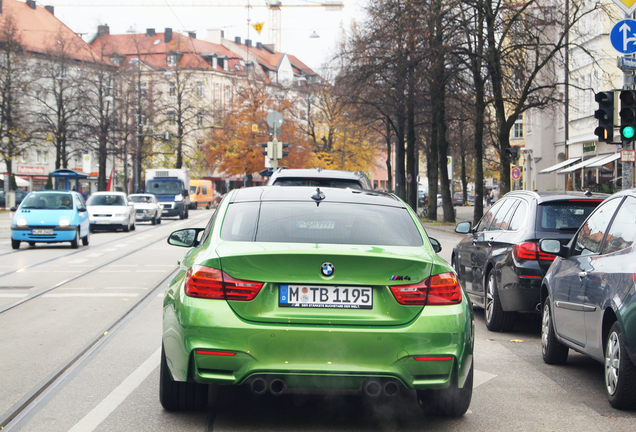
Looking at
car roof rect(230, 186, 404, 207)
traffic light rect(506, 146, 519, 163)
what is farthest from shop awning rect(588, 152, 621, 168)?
car roof rect(230, 186, 404, 207)

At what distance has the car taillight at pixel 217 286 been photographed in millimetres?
4602

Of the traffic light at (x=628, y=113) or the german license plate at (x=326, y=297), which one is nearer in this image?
the german license plate at (x=326, y=297)

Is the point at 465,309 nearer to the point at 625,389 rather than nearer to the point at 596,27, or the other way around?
the point at 625,389

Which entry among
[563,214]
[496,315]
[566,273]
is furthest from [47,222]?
[566,273]

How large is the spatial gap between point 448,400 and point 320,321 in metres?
1.09

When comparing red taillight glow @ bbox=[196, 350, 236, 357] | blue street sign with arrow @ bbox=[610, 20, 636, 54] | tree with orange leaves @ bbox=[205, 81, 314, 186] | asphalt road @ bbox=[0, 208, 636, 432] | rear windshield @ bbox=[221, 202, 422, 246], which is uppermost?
tree with orange leaves @ bbox=[205, 81, 314, 186]

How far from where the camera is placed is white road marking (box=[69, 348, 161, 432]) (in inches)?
195

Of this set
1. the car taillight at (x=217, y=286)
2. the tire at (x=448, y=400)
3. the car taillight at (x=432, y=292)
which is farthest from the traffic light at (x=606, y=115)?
the car taillight at (x=217, y=286)

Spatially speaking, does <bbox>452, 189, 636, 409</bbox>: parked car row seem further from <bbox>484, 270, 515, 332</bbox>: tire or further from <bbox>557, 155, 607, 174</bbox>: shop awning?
<bbox>557, 155, 607, 174</bbox>: shop awning

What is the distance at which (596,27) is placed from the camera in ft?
134

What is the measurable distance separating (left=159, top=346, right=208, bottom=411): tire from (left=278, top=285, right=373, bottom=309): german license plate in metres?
0.98

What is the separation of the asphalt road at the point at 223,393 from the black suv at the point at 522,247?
14.0 inches

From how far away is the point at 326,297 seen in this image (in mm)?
4621

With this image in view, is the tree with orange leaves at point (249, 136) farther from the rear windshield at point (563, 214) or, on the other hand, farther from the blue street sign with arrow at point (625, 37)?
the rear windshield at point (563, 214)
